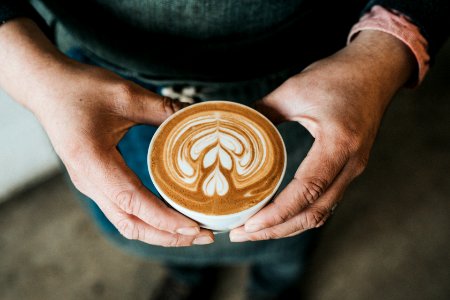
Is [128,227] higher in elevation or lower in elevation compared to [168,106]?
lower

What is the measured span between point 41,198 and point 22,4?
3.97 feet

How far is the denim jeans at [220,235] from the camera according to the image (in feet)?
3.16

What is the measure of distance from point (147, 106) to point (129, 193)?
0.16 m

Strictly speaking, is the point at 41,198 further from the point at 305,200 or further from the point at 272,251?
the point at 305,200

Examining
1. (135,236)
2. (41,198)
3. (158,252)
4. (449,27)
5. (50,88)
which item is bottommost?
(41,198)

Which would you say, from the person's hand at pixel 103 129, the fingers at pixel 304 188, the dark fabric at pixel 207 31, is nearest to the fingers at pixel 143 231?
the person's hand at pixel 103 129

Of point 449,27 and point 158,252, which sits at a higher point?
point 449,27

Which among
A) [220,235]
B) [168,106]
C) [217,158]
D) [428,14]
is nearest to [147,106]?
[168,106]

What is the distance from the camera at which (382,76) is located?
801 mm

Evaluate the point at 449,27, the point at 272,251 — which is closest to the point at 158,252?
the point at 272,251

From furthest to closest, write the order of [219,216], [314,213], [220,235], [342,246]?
1. [342,246]
2. [220,235]
3. [314,213]
4. [219,216]

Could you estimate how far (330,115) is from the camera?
2.39ft

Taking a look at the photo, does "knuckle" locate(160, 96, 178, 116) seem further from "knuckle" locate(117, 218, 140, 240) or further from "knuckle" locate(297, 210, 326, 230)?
"knuckle" locate(297, 210, 326, 230)

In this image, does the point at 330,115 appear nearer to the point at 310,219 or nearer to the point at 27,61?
the point at 310,219
